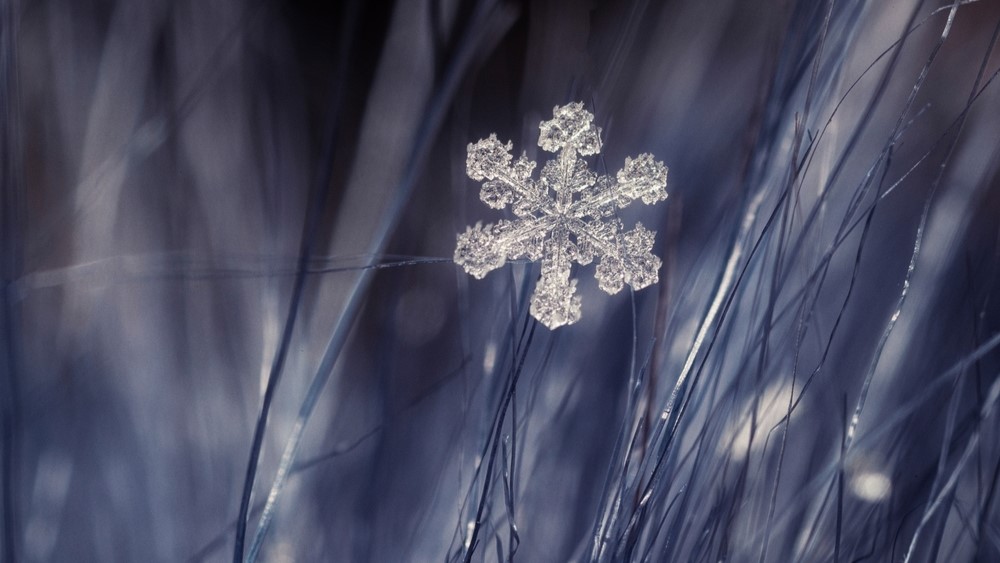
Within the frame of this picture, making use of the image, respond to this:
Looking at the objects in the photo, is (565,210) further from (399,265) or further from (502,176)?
(399,265)

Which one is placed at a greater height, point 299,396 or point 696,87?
point 696,87

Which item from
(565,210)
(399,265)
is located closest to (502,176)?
(565,210)

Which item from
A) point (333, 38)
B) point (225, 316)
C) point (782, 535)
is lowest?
point (782, 535)

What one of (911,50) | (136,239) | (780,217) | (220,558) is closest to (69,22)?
(136,239)

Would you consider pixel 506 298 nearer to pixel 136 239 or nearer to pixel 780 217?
pixel 780 217
